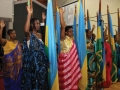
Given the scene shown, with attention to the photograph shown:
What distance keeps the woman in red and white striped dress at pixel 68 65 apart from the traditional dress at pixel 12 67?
0.54m

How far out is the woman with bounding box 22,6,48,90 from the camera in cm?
186

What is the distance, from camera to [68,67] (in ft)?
7.52

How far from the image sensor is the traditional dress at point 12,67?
6.93 feet

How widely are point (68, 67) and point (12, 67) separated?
2.40ft

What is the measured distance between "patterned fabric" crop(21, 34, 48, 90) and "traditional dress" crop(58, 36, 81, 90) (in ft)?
1.27

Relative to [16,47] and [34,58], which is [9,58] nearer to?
[16,47]

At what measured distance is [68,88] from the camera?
89.1 inches

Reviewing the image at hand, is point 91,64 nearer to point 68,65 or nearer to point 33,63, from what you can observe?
point 68,65

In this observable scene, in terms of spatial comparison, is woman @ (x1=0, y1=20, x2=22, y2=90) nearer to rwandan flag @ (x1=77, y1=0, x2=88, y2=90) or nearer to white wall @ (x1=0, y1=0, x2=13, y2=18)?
white wall @ (x1=0, y1=0, x2=13, y2=18)

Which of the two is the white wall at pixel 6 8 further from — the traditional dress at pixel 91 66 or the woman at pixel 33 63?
the traditional dress at pixel 91 66

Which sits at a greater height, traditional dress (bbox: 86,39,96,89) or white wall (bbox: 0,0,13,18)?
white wall (bbox: 0,0,13,18)

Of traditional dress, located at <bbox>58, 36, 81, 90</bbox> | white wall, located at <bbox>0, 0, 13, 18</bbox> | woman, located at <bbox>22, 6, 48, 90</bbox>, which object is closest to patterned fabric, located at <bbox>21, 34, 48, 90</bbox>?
woman, located at <bbox>22, 6, 48, 90</bbox>

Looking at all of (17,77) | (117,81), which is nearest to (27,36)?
(17,77)

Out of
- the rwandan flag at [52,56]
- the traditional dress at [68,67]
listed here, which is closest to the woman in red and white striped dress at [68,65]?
the traditional dress at [68,67]
